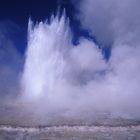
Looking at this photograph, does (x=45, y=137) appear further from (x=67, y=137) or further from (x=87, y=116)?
(x=87, y=116)

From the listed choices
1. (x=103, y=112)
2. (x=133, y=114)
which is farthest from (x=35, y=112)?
(x=133, y=114)

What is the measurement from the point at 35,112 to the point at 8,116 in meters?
12.8

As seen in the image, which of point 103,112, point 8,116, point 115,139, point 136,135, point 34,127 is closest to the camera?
point 115,139

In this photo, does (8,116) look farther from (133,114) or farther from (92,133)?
(133,114)

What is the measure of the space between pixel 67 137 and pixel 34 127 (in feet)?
50.0

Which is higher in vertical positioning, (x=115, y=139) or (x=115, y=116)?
(x=115, y=116)

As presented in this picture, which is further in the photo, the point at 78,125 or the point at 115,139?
the point at 78,125

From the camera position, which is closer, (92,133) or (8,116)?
(92,133)

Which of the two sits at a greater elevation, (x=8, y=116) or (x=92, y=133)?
(x=8, y=116)

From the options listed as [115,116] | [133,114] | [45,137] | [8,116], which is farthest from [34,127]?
[133,114]

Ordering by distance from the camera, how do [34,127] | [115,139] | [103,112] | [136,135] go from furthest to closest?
[103,112] < [34,127] < [136,135] < [115,139]

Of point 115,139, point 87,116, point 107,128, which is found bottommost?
point 115,139

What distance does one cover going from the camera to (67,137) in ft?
244

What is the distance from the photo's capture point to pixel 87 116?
10388 centimetres
